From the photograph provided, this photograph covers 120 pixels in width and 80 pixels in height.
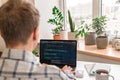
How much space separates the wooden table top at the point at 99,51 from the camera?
2.17 meters

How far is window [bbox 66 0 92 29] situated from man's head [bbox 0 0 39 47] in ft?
6.48

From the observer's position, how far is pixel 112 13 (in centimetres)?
271

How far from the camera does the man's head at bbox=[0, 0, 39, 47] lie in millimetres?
1004

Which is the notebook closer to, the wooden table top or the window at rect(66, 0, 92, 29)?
the wooden table top

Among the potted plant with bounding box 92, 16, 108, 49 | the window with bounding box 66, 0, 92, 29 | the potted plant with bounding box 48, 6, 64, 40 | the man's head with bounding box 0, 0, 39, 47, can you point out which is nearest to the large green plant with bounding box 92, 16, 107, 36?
the potted plant with bounding box 92, 16, 108, 49

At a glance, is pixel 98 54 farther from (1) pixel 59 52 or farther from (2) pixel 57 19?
(2) pixel 57 19

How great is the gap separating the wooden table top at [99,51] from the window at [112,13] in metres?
0.26

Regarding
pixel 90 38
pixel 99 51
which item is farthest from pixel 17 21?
pixel 90 38

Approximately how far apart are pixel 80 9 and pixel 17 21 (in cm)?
211

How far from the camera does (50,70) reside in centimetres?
102

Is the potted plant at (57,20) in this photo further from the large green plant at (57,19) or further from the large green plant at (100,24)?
the large green plant at (100,24)

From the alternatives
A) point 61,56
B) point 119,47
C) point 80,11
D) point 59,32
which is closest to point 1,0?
point 59,32

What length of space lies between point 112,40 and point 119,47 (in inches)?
9.2

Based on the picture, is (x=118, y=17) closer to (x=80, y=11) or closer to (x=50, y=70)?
(x=80, y=11)
